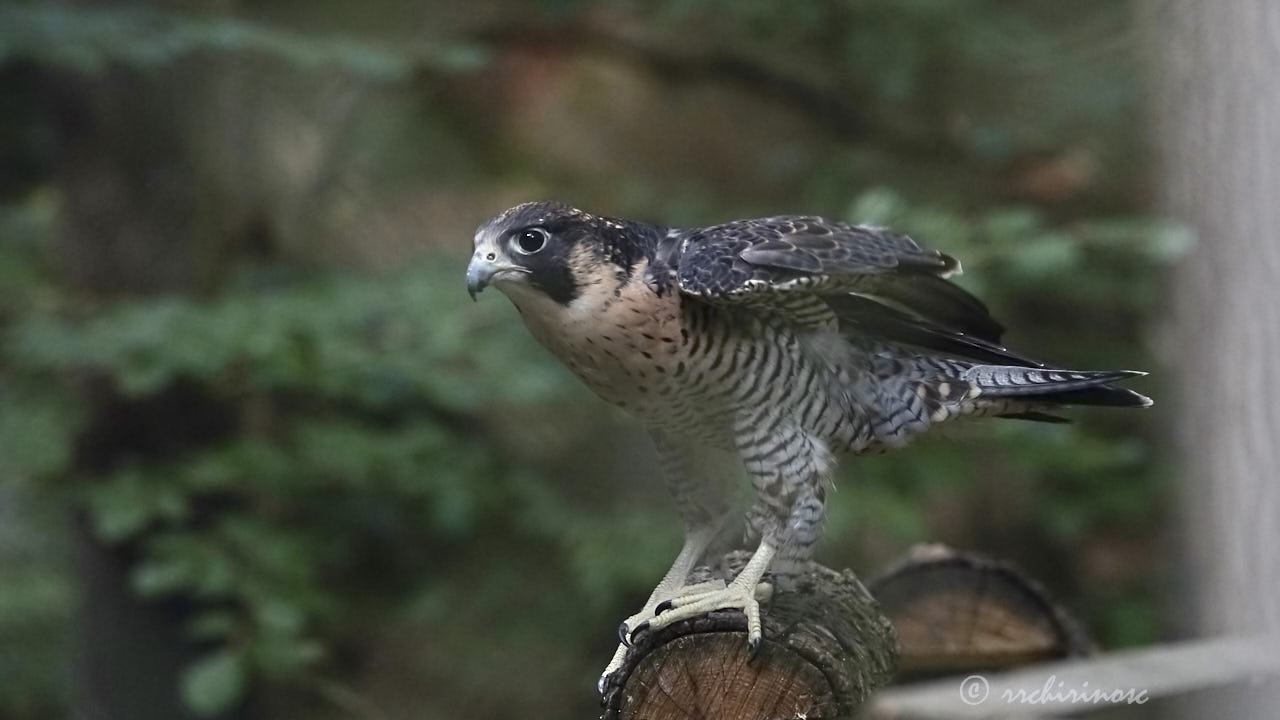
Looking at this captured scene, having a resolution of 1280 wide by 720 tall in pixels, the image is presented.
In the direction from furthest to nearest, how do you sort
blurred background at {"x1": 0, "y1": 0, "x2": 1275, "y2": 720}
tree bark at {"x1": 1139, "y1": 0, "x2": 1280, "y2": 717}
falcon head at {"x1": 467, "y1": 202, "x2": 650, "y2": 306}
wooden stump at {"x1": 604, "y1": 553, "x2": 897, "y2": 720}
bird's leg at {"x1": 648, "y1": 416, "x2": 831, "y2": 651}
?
1. blurred background at {"x1": 0, "y1": 0, "x2": 1275, "y2": 720}
2. tree bark at {"x1": 1139, "y1": 0, "x2": 1280, "y2": 717}
3. bird's leg at {"x1": 648, "y1": 416, "x2": 831, "y2": 651}
4. falcon head at {"x1": 467, "y1": 202, "x2": 650, "y2": 306}
5. wooden stump at {"x1": 604, "y1": 553, "x2": 897, "y2": 720}

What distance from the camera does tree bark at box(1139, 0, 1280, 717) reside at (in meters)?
2.55

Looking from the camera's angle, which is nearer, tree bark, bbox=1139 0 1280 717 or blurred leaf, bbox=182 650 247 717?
tree bark, bbox=1139 0 1280 717

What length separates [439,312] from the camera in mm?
3963

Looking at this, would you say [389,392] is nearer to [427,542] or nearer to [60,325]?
[60,325]

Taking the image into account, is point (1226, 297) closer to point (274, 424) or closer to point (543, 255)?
point (543, 255)

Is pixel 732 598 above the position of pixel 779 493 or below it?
below

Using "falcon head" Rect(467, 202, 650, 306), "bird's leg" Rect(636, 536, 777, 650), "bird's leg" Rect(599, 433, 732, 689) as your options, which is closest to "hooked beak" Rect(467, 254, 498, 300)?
"falcon head" Rect(467, 202, 650, 306)

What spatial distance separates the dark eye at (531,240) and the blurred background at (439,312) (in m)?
1.06

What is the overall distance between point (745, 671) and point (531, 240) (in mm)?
856

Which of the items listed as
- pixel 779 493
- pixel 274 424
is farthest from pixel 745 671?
pixel 274 424

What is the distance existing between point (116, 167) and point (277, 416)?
3.51 feet

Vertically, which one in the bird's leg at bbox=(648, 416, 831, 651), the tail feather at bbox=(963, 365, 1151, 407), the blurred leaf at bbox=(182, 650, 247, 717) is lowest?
the blurred leaf at bbox=(182, 650, 247, 717)

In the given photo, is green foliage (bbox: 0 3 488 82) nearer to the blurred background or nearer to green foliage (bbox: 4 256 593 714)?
the blurred background

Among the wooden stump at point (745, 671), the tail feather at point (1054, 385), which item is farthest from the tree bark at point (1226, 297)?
the wooden stump at point (745, 671)
